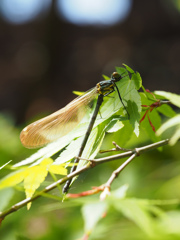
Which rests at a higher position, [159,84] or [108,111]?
[108,111]

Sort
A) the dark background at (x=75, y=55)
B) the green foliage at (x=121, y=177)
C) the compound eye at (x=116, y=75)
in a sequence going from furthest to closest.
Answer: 1. the dark background at (x=75, y=55)
2. the compound eye at (x=116, y=75)
3. the green foliage at (x=121, y=177)

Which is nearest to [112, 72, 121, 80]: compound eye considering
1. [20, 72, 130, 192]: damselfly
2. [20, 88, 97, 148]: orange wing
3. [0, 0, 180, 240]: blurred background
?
[20, 72, 130, 192]: damselfly

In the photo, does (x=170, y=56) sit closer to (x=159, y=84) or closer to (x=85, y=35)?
(x=159, y=84)

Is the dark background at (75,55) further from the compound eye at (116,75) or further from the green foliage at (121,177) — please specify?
the compound eye at (116,75)

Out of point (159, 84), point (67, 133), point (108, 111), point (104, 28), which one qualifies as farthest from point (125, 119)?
point (104, 28)

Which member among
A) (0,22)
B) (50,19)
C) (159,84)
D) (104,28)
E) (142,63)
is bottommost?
(159,84)

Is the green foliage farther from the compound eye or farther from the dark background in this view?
the dark background

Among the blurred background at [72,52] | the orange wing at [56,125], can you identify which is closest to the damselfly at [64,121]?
the orange wing at [56,125]
